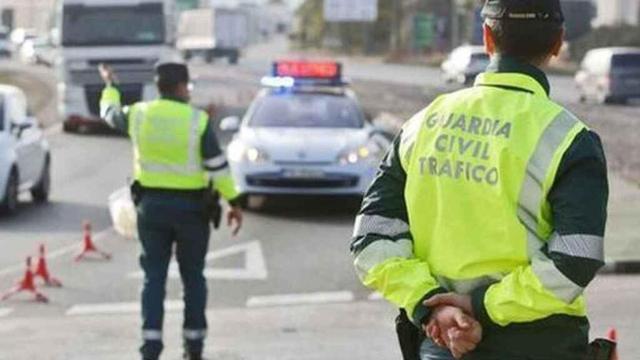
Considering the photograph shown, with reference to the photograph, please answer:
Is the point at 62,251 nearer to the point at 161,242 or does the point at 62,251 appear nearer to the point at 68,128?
the point at 161,242

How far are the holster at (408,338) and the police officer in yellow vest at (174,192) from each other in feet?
15.5

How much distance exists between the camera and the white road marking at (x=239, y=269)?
44.9 ft

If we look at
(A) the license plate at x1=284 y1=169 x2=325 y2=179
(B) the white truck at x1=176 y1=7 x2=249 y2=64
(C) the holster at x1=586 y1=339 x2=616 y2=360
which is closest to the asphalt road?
(A) the license plate at x1=284 y1=169 x2=325 y2=179

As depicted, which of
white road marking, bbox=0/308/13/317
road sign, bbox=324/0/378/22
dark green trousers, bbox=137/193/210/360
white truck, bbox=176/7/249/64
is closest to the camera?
dark green trousers, bbox=137/193/210/360

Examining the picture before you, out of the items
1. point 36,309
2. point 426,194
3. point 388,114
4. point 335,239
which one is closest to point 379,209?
point 426,194

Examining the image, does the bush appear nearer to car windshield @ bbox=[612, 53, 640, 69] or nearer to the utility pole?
the utility pole

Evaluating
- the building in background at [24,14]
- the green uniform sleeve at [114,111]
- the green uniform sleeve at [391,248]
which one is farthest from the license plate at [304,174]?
the building in background at [24,14]

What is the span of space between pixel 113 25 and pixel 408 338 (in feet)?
92.9

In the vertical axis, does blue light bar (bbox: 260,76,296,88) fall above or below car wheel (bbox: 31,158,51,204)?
above

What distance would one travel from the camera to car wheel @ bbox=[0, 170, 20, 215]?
18297 millimetres

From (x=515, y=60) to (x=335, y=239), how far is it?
40.3 feet

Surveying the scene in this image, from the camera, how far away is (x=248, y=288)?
13.1 metres

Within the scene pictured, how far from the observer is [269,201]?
64.0 ft

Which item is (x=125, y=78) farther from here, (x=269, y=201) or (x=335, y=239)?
(x=335, y=239)
